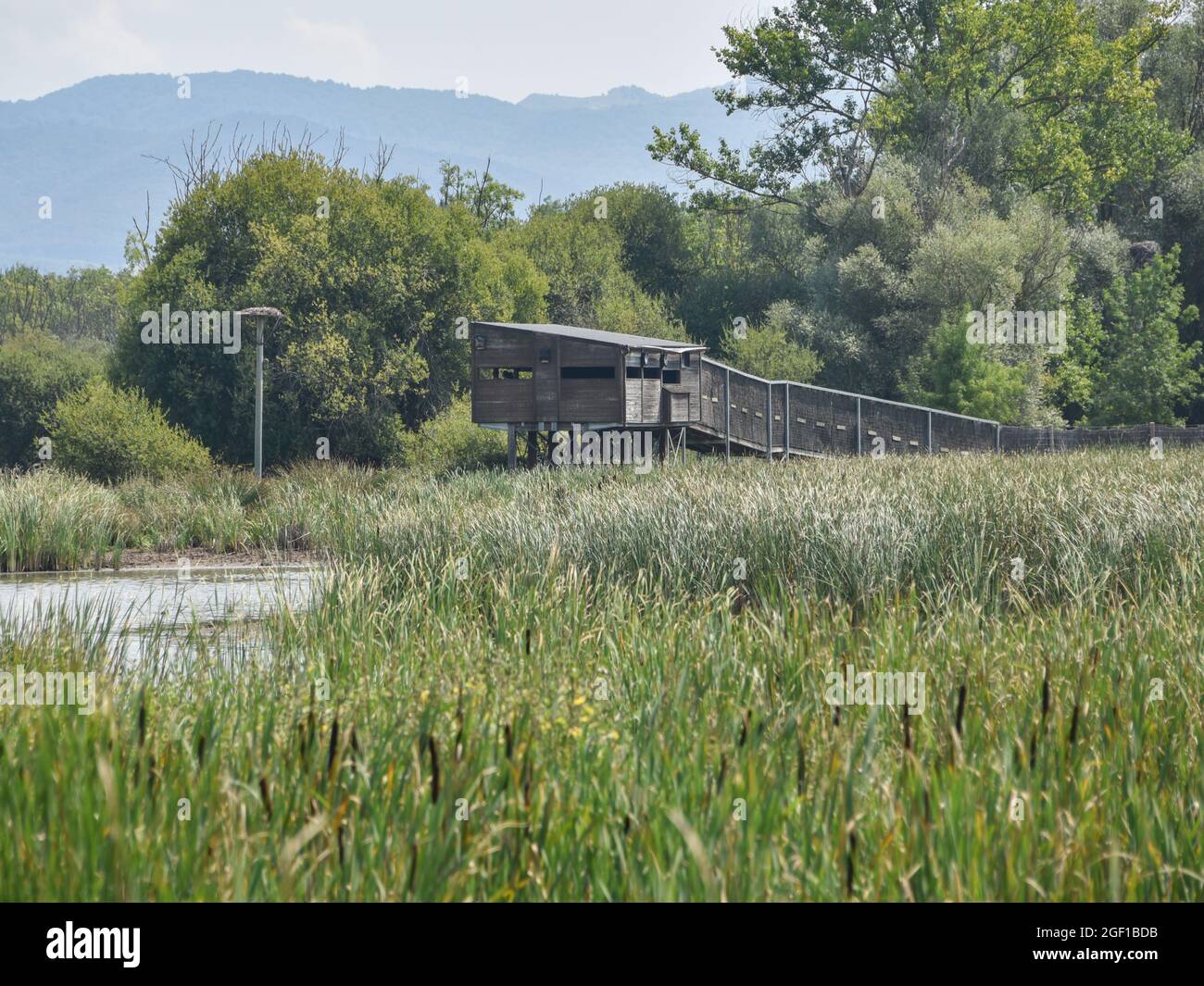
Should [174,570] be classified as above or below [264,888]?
below

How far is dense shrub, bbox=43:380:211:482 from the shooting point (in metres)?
30.1

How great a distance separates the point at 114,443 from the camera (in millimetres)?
30109

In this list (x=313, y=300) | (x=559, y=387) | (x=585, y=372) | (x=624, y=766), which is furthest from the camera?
(x=313, y=300)

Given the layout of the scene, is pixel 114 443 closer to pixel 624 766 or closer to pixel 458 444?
pixel 458 444

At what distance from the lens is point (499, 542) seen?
1102 centimetres

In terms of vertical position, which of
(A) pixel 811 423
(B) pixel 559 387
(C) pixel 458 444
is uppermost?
(B) pixel 559 387

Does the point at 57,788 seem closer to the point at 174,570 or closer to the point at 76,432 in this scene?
the point at 174,570

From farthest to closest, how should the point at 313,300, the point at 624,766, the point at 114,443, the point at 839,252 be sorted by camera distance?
the point at 839,252 → the point at 313,300 → the point at 114,443 → the point at 624,766

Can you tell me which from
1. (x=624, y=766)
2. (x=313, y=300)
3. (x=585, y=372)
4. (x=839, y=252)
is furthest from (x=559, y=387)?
(x=624, y=766)

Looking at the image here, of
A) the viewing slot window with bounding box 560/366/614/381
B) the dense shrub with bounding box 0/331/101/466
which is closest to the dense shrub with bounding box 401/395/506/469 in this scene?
the viewing slot window with bounding box 560/366/614/381

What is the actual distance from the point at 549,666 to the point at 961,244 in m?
34.1

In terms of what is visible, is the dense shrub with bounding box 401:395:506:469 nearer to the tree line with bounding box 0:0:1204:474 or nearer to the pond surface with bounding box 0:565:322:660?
the tree line with bounding box 0:0:1204:474

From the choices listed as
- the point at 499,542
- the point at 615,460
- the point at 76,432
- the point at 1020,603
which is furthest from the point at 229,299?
the point at 1020,603

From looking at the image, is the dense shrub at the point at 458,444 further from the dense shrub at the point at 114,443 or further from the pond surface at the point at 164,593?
the pond surface at the point at 164,593
